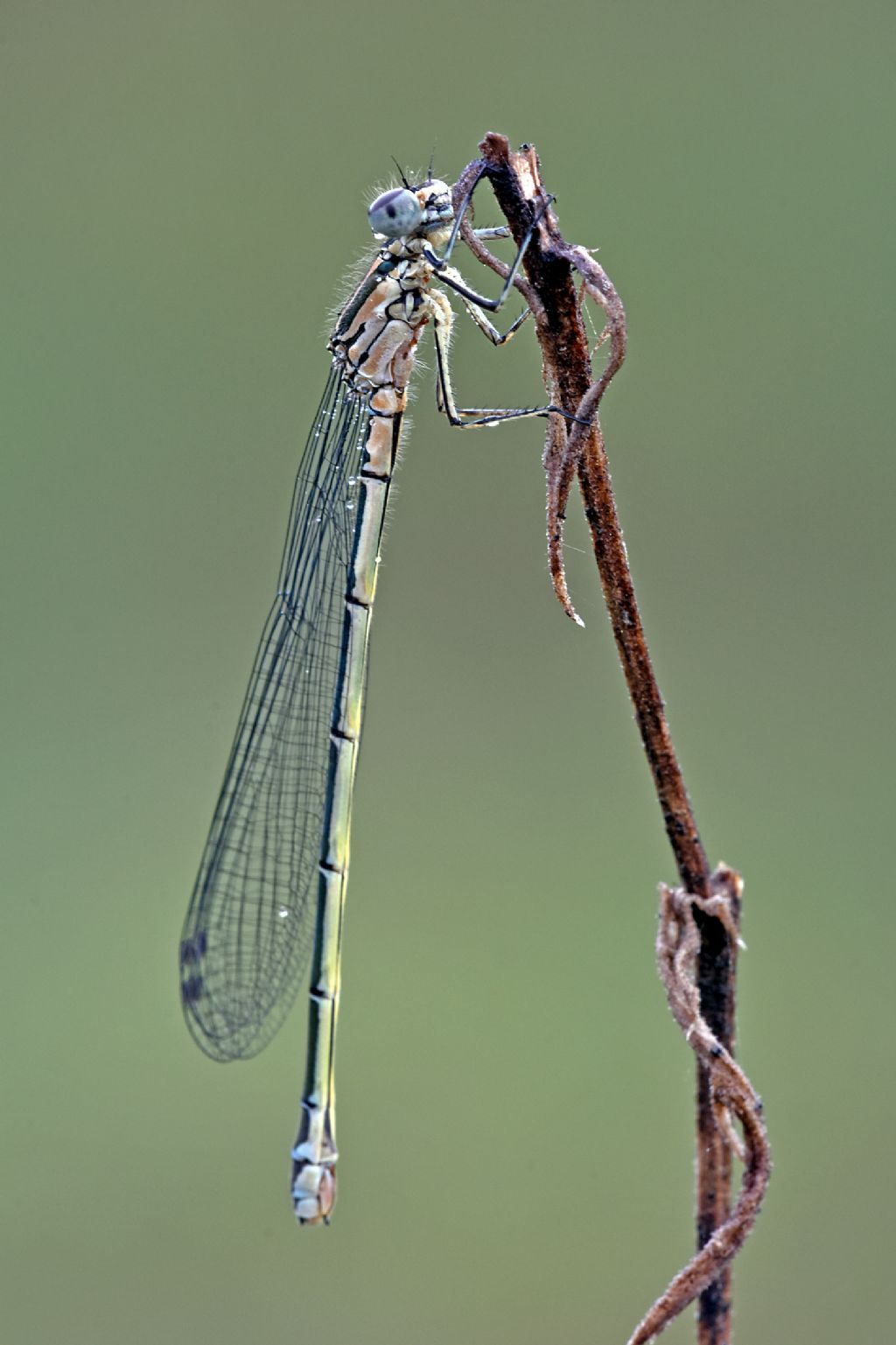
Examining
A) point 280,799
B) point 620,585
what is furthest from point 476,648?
point 620,585

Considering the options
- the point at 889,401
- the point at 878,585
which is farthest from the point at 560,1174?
the point at 889,401

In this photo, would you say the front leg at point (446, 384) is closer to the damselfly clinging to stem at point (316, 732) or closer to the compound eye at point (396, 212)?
the damselfly clinging to stem at point (316, 732)

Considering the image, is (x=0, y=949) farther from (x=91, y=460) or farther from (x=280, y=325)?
(x=280, y=325)

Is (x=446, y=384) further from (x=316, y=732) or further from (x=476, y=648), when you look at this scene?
(x=476, y=648)

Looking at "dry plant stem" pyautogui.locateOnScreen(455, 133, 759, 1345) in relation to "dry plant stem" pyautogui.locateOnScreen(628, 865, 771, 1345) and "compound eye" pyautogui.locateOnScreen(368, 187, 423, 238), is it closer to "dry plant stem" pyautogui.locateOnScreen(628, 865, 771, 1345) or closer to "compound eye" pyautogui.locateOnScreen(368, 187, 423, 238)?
"dry plant stem" pyautogui.locateOnScreen(628, 865, 771, 1345)

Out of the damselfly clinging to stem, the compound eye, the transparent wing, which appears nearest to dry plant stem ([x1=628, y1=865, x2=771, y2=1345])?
the damselfly clinging to stem
